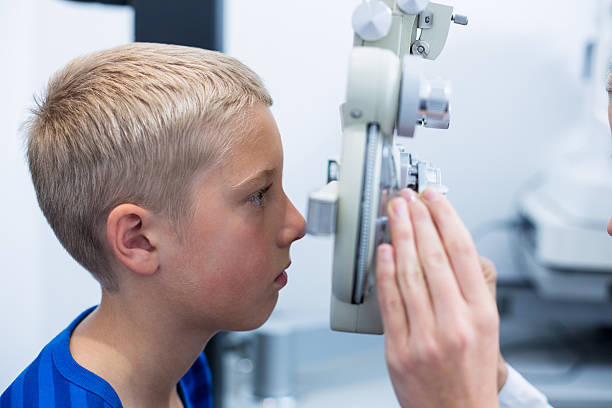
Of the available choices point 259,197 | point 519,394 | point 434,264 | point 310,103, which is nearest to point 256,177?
point 259,197

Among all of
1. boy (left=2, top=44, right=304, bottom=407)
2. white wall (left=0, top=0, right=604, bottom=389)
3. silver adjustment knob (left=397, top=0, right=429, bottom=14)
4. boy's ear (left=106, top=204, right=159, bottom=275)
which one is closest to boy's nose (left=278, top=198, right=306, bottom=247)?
boy (left=2, top=44, right=304, bottom=407)

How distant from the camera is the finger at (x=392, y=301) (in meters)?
0.48

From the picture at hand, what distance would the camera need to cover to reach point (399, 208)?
1.61 feet

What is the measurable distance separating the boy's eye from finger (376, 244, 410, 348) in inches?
7.9

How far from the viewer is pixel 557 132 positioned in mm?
1480

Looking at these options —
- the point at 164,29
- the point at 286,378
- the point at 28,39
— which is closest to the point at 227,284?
the point at 164,29

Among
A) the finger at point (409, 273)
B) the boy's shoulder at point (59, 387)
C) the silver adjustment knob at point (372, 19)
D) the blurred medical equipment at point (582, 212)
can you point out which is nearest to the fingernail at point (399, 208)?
the finger at point (409, 273)

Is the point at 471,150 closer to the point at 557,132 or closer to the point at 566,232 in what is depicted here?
the point at 557,132

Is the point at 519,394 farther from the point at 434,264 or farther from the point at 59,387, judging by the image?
the point at 59,387

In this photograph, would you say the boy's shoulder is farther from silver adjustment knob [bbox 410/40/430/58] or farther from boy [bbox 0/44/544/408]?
silver adjustment knob [bbox 410/40/430/58]

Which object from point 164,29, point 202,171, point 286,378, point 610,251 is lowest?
point 286,378

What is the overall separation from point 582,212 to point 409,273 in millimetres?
868

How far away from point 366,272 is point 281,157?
223mm

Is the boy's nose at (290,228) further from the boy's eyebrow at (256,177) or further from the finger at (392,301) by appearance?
the finger at (392,301)
